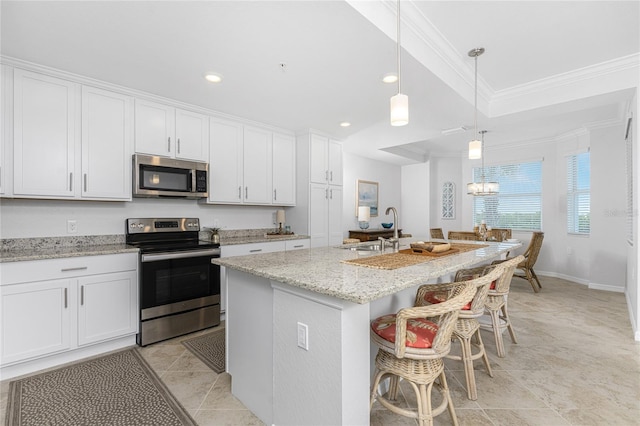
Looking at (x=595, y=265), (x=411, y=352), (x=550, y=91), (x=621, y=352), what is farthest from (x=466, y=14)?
(x=595, y=265)

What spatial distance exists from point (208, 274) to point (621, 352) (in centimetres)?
391

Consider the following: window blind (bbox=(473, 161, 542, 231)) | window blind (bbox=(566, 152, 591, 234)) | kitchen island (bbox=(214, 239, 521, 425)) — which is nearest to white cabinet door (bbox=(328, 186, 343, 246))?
kitchen island (bbox=(214, 239, 521, 425))

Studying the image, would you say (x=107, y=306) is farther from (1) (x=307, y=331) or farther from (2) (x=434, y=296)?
(2) (x=434, y=296)

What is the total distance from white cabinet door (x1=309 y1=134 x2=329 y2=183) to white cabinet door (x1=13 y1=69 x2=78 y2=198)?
8.85 feet

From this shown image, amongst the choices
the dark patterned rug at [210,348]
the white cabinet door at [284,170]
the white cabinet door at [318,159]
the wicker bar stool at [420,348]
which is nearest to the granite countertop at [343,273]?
the wicker bar stool at [420,348]

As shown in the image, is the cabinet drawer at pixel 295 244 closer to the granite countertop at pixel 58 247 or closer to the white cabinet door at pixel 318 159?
the white cabinet door at pixel 318 159

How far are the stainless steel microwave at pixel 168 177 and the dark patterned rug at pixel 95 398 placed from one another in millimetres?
1618

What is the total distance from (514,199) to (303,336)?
21.2ft

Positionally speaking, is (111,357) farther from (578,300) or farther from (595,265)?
(595,265)

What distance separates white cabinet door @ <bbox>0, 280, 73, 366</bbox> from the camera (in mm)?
2209

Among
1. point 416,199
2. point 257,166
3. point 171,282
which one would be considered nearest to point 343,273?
point 171,282

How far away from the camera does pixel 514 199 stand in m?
6.32

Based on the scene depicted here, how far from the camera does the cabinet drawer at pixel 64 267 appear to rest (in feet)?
7.32

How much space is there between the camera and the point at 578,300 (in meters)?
4.28
